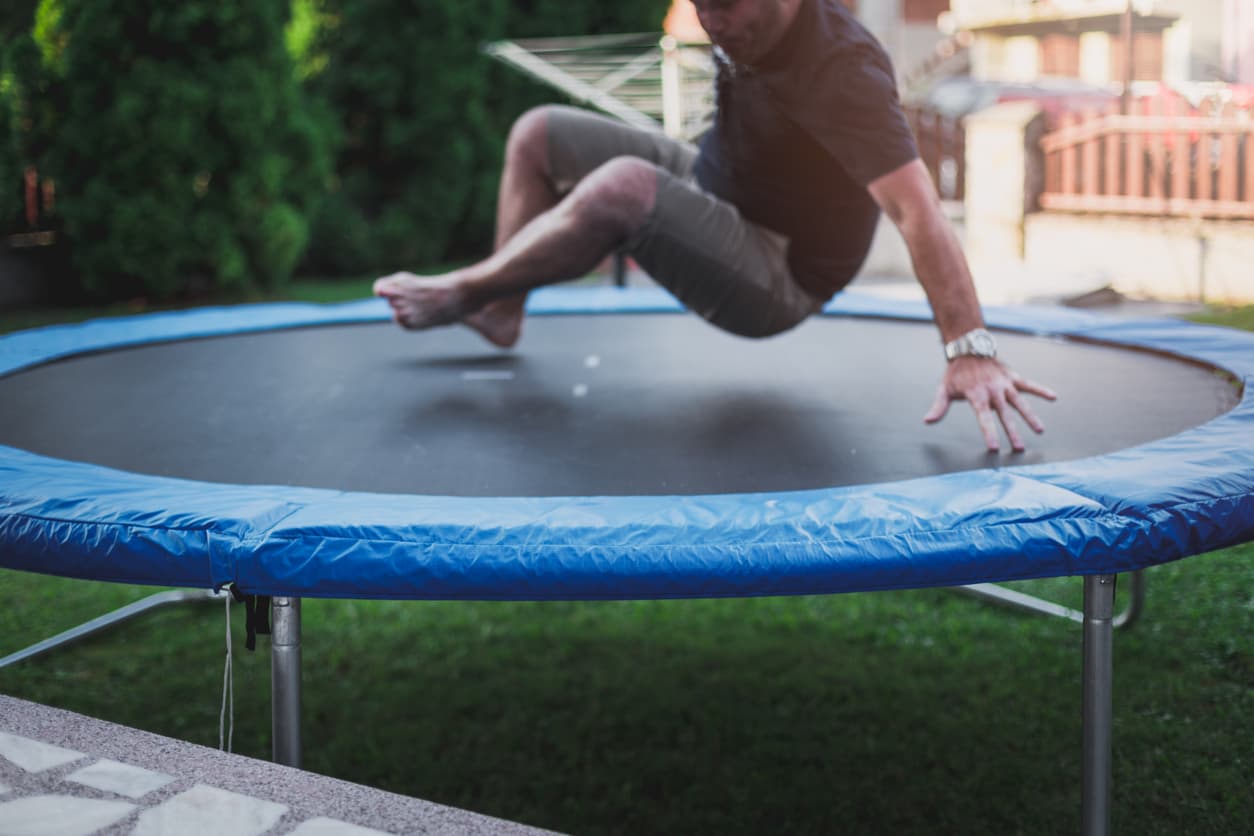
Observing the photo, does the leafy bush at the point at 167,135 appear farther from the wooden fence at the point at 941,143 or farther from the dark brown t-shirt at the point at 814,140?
the wooden fence at the point at 941,143

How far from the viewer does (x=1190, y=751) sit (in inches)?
76.2

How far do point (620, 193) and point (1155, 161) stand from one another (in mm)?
5407

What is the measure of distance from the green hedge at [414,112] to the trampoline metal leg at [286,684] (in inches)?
238

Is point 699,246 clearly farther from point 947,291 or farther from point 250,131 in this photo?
point 250,131

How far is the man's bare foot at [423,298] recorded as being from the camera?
211cm

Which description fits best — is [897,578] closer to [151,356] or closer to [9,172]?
[151,356]

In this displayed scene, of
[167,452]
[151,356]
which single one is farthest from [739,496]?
[151,356]

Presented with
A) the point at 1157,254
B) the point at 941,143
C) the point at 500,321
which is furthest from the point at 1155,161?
the point at 500,321

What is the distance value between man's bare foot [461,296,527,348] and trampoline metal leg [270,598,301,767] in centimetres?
121

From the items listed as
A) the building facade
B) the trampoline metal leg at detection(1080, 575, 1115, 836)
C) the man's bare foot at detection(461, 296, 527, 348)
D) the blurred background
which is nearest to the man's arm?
the trampoline metal leg at detection(1080, 575, 1115, 836)

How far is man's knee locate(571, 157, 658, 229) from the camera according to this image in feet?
6.30

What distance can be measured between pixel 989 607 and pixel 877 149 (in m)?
1.35

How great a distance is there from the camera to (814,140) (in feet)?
6.45

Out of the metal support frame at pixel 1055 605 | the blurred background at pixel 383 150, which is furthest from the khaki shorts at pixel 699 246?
the blurred background at pixel 383 150
